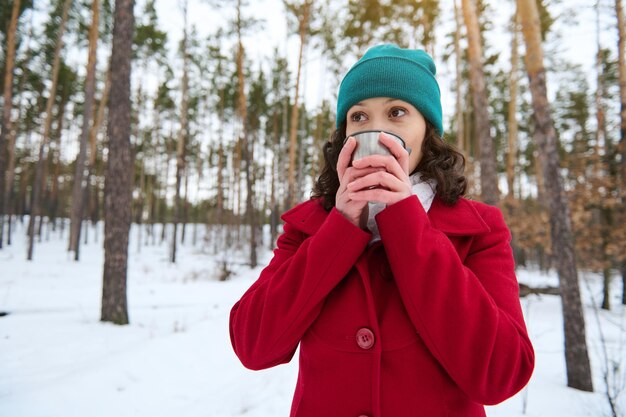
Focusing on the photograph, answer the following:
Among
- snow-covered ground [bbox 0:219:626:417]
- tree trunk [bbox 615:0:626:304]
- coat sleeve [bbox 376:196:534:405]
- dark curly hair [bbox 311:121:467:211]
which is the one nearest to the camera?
coat sleeve [bbox 376:196:534:405]

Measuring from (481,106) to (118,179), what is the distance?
25.5 ft

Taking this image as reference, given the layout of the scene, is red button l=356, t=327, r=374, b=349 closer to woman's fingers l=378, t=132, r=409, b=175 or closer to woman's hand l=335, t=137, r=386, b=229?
woman's hand l=335, t=137, r=386, b=229

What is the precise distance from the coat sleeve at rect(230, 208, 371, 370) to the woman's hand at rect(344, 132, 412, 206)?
93 mm

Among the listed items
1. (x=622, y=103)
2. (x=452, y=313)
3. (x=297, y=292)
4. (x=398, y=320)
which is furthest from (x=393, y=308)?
(x=622, y=103)

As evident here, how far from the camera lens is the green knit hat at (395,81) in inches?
45.8

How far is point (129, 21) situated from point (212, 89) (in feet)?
62.1

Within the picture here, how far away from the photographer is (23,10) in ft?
50.3

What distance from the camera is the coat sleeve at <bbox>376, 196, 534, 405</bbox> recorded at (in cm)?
82

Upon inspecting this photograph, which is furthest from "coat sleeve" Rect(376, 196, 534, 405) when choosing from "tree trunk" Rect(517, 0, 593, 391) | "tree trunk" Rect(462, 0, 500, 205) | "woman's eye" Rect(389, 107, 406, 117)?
"tree trunk" Rect(462, 0, 500, 205)

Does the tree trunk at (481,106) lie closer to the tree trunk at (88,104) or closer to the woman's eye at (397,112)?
the woman's eye at (397,112)

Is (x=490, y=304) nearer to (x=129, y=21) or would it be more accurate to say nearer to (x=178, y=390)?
(x=178, y=390)

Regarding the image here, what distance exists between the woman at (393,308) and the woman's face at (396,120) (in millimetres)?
145

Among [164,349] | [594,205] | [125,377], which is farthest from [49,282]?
[594,205]

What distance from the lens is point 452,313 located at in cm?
83
